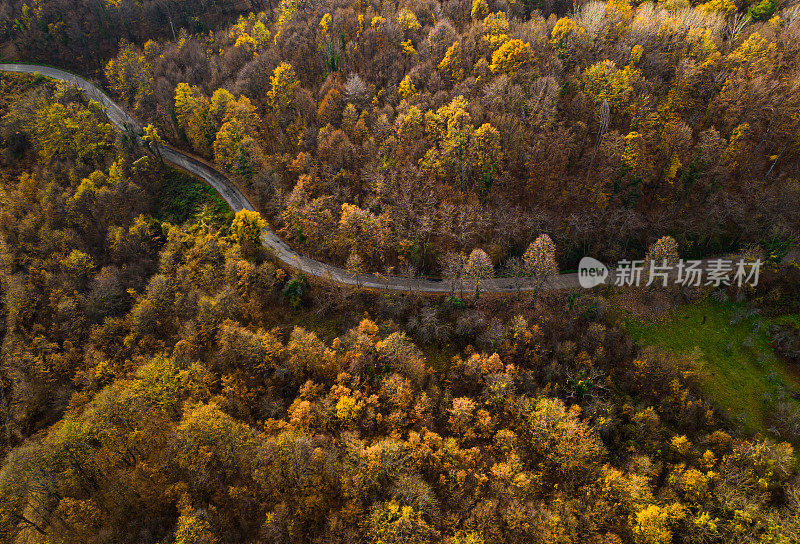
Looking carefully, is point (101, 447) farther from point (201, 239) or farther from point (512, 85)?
point (512, 85)

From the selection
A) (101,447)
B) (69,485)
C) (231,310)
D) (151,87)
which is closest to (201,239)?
(231,310)

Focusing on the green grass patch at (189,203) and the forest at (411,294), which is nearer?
the forest at (411,294)

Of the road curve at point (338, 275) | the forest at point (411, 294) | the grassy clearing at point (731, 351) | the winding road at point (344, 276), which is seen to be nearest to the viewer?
the forest at point (411, 294)

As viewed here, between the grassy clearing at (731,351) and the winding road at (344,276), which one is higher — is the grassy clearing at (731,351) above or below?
below

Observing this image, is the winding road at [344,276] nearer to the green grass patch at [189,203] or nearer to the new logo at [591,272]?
the new logo at [591,272]

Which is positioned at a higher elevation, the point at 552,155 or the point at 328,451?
the point at 552,155

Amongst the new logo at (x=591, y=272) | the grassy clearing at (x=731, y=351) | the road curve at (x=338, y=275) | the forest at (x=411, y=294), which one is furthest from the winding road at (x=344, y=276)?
the grassy clearing at (x=731, y=351)

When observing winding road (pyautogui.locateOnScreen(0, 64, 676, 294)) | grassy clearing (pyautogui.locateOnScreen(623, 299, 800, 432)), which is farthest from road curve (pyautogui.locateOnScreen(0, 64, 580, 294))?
grassy clearing (pyautogui.locateOnScreen(623, 299, 800, 432))
